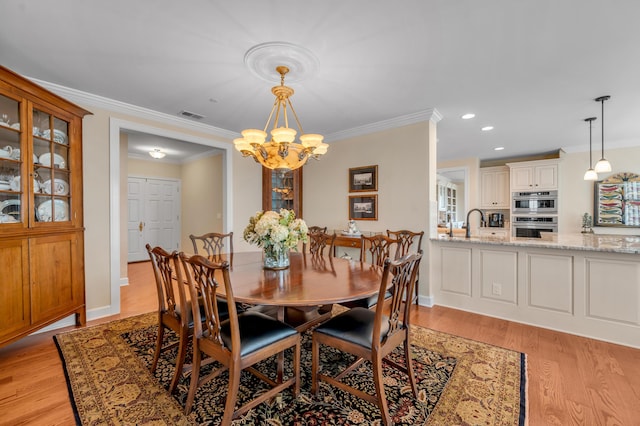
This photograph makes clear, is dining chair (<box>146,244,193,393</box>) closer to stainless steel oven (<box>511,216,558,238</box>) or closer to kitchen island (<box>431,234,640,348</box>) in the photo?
kitchen island (<box>431,234,640,348</box>)

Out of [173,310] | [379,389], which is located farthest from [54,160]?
[379,389]

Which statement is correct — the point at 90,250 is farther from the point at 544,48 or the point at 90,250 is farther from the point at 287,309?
the point at 544,48

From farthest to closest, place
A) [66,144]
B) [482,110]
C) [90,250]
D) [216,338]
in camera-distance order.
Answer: [482,110]
[90,250]
[66,144]
[216,338]

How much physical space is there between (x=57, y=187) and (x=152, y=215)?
14.3 feet

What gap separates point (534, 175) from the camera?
591 cm

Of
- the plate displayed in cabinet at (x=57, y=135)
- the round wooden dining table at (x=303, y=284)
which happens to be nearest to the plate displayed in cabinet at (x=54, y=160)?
the plate displayed in cabinet at (x=57, y=135)

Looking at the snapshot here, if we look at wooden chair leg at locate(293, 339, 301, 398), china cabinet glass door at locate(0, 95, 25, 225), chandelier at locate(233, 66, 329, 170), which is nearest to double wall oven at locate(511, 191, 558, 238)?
chandelier at locate(233, 66, 329, 170)

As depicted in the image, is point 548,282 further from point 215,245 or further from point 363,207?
point 215,245

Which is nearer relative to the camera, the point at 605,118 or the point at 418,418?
the point at 418,418

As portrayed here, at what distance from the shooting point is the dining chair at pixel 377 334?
Result: 159 centimetres

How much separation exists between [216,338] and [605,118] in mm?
5330

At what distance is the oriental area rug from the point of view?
5.52 ft

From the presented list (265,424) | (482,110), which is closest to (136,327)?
(265,424)

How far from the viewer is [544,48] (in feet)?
7.26
